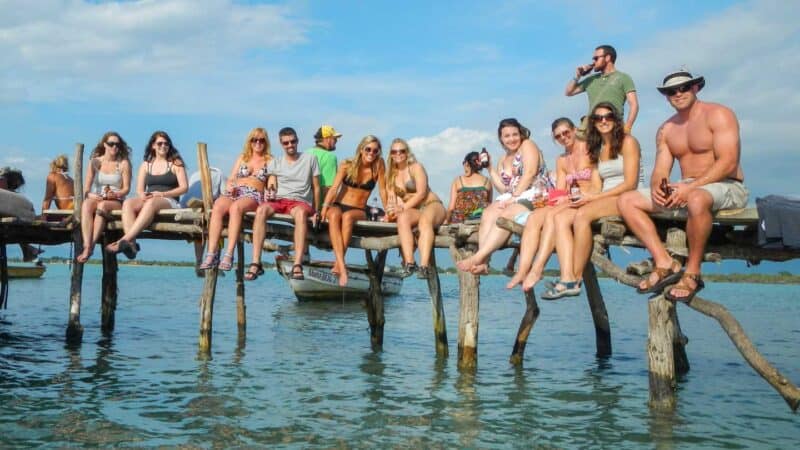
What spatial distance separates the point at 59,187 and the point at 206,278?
13.0 ft

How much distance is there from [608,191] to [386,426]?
341 centimetres

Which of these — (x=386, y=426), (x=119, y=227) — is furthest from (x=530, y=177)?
(x=119, y=227)

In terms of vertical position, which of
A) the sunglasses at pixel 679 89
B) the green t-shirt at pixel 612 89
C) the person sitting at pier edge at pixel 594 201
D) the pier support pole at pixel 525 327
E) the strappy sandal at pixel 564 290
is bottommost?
the pier support pole at pixel 525 327

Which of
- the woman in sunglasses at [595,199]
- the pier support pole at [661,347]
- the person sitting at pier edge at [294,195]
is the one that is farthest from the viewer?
the person sitting at pier edge at [294,195]

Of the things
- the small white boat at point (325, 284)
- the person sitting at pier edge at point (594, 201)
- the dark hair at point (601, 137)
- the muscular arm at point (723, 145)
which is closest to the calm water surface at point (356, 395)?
the person sitting at pier edge at point (594, 201)

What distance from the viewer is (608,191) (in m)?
8.67

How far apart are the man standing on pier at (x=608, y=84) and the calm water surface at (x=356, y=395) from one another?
367 cm

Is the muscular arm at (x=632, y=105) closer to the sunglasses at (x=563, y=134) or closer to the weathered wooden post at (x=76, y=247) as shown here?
the sunglasses at (x=563, y=134)

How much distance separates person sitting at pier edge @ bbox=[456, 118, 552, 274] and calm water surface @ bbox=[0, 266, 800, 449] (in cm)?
183

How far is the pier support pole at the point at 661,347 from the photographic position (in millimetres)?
8336

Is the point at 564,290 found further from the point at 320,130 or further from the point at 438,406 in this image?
the point at 320,130

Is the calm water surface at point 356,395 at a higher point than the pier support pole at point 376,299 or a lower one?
lower

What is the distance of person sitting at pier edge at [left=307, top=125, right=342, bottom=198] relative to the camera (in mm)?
12773

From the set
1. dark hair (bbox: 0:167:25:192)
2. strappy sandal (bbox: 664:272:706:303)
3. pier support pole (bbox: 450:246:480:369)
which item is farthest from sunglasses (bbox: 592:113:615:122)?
dark hair (bbox: 0:167:25:192)
